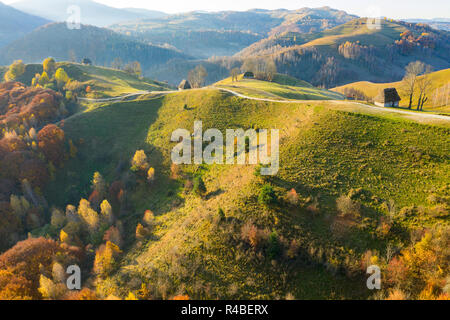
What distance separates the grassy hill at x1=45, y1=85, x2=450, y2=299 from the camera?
2828 centimetres

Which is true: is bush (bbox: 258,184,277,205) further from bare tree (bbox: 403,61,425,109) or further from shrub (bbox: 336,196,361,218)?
bare tree (bbox: 403,61,425,109)

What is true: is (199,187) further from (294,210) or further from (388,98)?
(388,98)

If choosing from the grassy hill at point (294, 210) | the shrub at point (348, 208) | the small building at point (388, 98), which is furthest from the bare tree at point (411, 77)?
the shrub at point (348, 208)

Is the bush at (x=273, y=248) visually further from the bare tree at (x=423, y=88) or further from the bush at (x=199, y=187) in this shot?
the bare tree at (x=423, y=88)

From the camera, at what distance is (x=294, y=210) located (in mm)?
34438

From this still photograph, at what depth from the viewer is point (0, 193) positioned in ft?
182

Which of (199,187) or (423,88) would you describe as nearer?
(199,187)

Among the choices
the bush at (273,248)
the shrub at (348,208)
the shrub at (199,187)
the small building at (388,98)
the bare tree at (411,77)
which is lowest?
the bush at (273,248)

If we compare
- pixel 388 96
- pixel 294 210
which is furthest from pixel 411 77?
pixel 294 210

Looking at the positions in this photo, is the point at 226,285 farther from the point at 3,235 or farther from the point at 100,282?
the point at 3,235

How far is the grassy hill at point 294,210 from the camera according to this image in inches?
1113

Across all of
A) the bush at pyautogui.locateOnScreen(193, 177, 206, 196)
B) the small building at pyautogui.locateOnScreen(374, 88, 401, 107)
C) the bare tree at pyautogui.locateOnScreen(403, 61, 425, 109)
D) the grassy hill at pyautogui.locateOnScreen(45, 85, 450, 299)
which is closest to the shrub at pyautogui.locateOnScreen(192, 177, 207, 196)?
the bush at pyautogui.locateOnScreen(193, 177, 206, 196)

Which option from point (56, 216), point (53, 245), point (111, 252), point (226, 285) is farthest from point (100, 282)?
point (56, 216)
